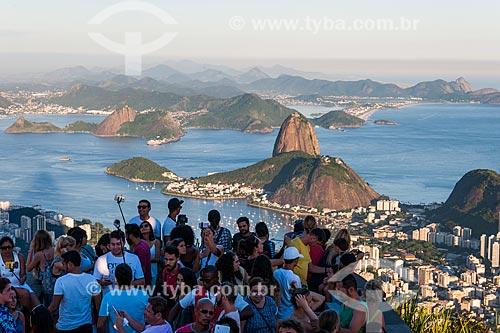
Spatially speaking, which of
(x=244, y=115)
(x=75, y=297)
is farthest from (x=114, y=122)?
(x=75, y=297)

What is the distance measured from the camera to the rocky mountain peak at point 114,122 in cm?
13425

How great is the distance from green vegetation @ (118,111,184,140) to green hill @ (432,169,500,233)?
253ft

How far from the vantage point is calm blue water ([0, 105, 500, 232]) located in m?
66.3

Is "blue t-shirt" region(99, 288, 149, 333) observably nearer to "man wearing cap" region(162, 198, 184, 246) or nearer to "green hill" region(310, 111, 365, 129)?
"man wearing cap" region(162, 198, 184, 246)

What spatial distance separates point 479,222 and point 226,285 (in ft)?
161

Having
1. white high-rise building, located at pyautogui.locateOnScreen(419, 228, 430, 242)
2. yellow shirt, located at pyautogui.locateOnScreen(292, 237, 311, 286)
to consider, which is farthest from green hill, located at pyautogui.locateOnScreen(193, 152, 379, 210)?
yellow shirt, located at pyautogui.locateOnScreen(292, 237, 311, 286)

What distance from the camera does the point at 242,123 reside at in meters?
151

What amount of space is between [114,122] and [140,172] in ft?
176

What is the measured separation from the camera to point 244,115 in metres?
154

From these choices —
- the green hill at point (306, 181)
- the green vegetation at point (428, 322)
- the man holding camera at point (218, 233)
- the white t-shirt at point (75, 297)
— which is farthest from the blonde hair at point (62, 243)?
the green hill at point (306, 181)

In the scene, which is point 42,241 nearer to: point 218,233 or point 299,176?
point 218,233

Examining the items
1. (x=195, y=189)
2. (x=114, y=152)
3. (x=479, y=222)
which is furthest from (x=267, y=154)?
(x=479, y=222)

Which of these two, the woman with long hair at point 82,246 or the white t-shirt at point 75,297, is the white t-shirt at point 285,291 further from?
the woman with long hair at point 82,246

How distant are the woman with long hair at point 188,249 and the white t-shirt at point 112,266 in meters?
0.47
